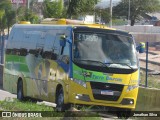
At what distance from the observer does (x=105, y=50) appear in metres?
15.3

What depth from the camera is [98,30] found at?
15688 mm

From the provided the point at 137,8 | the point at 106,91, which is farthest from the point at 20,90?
the point at 137,8

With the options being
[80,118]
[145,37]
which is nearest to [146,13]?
[145,37]

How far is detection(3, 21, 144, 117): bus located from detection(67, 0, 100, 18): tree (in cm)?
1711

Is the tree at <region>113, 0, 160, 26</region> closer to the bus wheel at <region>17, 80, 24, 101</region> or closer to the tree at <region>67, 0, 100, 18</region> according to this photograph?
the tree at <region>67, 0, 100, 18</region>

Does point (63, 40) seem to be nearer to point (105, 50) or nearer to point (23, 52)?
point (105, 50)

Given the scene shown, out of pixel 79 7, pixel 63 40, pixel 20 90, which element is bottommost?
pixel 20 90

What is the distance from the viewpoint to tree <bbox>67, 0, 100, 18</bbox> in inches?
1339

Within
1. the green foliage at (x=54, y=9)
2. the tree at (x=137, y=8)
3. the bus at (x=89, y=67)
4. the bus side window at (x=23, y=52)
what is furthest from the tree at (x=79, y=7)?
the tree at (x=137, y=8)

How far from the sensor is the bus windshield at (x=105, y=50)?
Answer: 15.1 meters

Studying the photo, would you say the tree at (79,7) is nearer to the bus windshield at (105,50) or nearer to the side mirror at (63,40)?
the bus windshield at (105,50)

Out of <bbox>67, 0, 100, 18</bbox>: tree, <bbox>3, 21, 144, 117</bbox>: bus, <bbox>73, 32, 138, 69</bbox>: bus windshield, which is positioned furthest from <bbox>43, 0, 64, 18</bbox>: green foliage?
<bbox>73, 32, 138, 69</bbox>: bus windshield

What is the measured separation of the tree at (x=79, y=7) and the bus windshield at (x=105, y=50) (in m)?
18.4

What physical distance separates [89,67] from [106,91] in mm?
777
